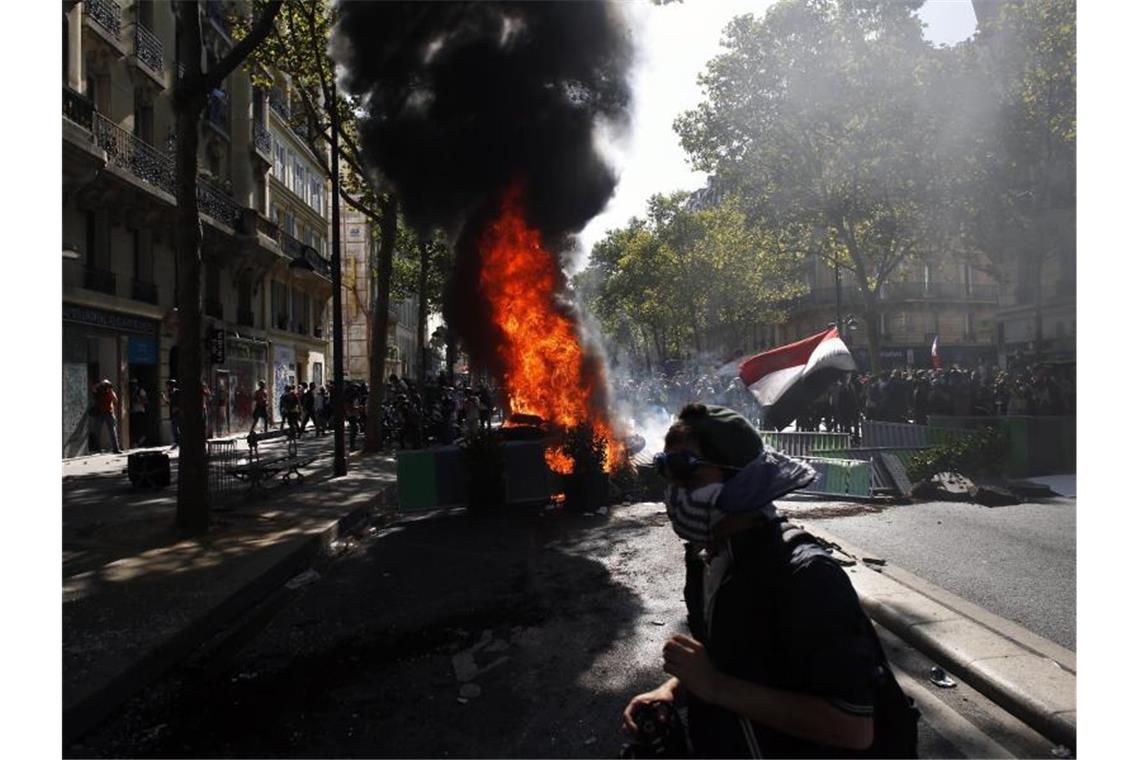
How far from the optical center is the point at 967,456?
10.2 meters

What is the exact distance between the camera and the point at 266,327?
91.3 feet

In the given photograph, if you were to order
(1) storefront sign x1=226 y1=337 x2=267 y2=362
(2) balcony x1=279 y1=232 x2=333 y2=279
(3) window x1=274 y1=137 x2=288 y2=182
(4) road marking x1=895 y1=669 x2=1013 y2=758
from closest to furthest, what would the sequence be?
(4) road marking x1=895 y1=669 x2=1013 y2=758
(1) storefront sign x1=226 y1=337 x2=267 y2=362
(2) balcony x1=279 y1=232 x2=333 y2=279
(3) window x1=274 y1=137 x2=288 y2=182

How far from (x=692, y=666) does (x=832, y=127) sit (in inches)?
761

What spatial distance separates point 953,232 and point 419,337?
1748 cm

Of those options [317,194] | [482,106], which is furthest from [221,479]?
[317,194]

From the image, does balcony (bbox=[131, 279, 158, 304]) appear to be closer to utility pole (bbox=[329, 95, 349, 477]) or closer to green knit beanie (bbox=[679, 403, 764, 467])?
utility pole (bbox=[329, 95, 349, 477])

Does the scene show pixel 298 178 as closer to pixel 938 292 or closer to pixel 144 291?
pixel 144 291

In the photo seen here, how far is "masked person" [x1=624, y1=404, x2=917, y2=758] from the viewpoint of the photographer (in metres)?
1.37

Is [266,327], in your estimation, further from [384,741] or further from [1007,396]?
[384,741]

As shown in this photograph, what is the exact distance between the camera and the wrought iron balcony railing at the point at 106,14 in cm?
1581

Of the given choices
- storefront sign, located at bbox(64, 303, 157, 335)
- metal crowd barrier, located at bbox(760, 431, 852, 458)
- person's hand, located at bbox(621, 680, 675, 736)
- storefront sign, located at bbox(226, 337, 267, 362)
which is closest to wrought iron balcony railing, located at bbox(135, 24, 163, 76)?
storefront sign, located at bbox(64, 303, 157, 335)

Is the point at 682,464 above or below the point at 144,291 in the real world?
below

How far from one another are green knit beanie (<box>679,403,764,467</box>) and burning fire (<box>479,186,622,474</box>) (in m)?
8.45

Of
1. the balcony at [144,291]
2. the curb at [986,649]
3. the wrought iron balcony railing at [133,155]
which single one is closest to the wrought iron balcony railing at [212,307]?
the balcony at [144,291]
